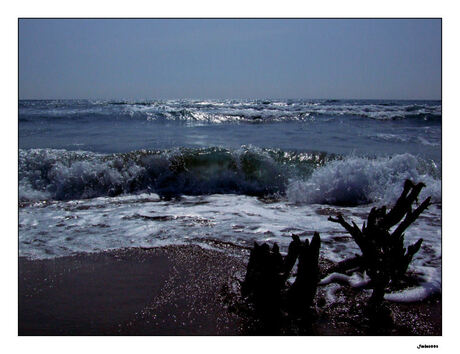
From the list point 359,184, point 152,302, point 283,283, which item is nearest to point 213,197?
point 359,184

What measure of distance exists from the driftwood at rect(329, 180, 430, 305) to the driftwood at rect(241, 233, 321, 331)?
31 cm

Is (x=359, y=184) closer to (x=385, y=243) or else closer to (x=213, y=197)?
(x=213, y=197)

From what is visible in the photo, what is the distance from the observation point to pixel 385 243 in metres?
2.59

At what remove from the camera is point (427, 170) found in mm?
→ 8344

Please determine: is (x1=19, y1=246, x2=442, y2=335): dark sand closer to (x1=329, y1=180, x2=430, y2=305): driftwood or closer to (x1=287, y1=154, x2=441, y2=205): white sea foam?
(x1=329, y1=180, x2=430, y2=305): driftwood

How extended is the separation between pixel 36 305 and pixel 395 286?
2.51m

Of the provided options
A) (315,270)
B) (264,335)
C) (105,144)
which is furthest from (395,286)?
(105,144)

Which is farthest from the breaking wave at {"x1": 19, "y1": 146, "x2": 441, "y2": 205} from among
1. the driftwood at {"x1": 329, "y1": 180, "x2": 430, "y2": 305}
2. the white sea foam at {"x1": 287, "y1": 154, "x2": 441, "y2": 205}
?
the driftwood at {"x1": 329, "y1": 180, "x2": 430, "y2": 305}

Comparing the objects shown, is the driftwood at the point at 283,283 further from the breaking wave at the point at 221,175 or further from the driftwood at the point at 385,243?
the breaking wave at the point at 221,175

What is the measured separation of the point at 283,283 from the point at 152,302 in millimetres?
914

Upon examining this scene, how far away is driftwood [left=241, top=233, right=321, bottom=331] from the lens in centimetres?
253

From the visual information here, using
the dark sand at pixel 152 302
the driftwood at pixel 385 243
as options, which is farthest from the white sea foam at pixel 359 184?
the driftwood at pixel 385 243

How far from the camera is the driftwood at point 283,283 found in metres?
2.53

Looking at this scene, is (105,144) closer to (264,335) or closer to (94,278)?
(94,278)
